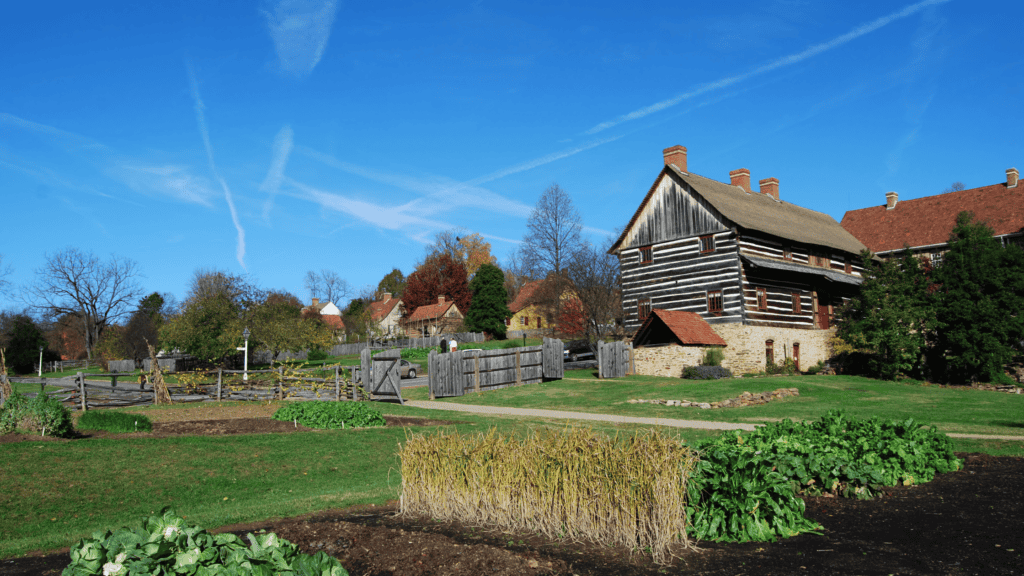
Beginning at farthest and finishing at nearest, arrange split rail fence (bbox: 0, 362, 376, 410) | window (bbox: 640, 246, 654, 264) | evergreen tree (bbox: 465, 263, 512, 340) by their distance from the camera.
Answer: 1. evergreen tree (bbox: 465, 263, 512, 340)
2. window (bbox: 640, 246, 654, 264)
3. split rail fence (bbox: 0, 362, 376, 410)

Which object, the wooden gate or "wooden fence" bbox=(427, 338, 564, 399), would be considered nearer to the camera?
the wooden gate

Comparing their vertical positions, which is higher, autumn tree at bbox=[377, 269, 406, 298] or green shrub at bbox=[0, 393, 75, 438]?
autumn tree at bbox=[377, 269, 406, 298]

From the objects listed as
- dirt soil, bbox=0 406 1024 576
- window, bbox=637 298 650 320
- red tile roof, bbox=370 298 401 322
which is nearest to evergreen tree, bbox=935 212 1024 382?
window, bbox=637 298 650 320

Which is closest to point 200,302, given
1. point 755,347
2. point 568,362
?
point 568,362

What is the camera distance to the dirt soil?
15.8 feet

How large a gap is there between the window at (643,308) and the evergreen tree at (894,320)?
999 cm

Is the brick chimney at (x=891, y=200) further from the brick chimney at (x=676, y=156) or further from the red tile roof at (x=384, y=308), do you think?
the red tile roof at (x=384, y=308)

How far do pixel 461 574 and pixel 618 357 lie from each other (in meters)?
26.9

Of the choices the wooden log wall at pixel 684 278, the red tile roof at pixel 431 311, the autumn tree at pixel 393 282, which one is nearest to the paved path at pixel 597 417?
the wooden log wall at pixel 684 278

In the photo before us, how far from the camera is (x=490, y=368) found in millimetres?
27453

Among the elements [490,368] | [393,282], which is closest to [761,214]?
[490,368]

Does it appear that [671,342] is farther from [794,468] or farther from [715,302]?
[794,468]

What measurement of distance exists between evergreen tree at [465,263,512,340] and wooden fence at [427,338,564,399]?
37774 millimetres

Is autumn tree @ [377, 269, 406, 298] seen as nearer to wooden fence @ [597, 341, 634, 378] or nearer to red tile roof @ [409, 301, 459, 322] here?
red tile roof @ [409, 301, 459, 322]
